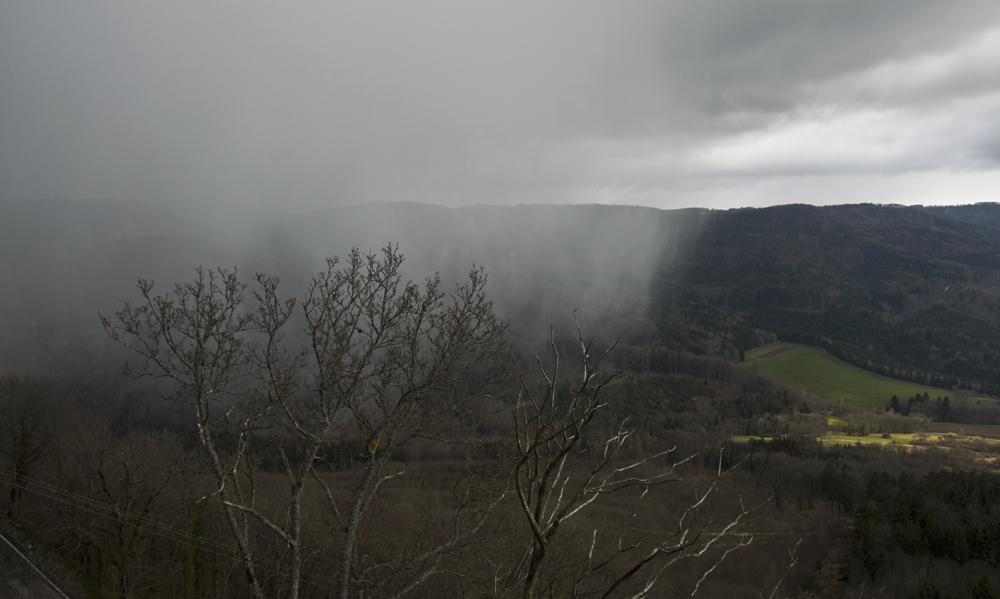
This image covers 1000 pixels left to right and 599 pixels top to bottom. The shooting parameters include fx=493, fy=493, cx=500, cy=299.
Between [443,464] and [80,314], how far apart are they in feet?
519

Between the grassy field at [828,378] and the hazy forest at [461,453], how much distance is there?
4.37 metres

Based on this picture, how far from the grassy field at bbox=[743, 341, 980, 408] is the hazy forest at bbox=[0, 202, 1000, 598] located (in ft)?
14.3

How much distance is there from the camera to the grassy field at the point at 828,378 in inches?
4761

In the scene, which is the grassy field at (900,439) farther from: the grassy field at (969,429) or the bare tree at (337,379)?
the bare tree at (337,379)

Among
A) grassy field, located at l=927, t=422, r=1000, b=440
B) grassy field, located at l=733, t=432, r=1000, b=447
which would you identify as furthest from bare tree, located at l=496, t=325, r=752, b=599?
grassy field, located at l=927, t=422, r=1000, b=440

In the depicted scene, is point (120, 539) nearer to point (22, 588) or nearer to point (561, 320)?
point (22, 588)

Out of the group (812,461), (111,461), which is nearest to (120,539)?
(111,461)

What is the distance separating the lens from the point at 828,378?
13512 cm

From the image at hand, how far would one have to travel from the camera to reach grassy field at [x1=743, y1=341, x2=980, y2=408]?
120938mm

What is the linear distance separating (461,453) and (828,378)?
138m

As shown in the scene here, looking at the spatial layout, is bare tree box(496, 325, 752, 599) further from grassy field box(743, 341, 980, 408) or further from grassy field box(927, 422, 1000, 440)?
grassy field box(743, 341, 980, 408)

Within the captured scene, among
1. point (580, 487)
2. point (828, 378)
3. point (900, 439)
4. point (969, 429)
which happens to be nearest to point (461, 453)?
point (580, 487)

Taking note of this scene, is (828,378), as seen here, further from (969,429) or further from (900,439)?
(900,439)

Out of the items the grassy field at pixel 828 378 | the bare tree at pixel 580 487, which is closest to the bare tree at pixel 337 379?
the bare tree at pixel 580 487
